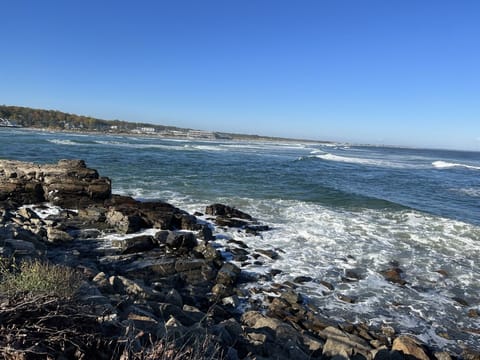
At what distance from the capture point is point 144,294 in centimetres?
689

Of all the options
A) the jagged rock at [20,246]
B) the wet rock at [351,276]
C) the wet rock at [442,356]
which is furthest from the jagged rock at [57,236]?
the wet rock at [442,356]

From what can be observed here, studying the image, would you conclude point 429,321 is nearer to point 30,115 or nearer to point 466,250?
point 466,250

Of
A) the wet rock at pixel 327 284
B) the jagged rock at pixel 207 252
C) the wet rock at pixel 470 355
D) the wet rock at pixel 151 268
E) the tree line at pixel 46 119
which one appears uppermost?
the tree line at pixel 46 119

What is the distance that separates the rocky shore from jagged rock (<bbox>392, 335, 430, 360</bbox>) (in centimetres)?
2

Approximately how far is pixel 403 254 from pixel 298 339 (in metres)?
8.04

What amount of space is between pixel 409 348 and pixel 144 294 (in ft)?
17.0

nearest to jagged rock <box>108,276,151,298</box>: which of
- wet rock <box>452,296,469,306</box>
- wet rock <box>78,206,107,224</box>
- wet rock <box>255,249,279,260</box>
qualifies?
wet rock <box>255,249,279,260</box>

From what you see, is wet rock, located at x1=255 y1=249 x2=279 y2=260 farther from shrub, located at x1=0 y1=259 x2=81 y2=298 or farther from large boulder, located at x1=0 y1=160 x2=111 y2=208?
large boulder, located at x1=0 y1=160 x2=111 y2=208

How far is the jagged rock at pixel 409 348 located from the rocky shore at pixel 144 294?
0.06 ft

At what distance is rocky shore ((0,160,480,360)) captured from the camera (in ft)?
10.6

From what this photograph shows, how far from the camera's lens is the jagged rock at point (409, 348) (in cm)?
666

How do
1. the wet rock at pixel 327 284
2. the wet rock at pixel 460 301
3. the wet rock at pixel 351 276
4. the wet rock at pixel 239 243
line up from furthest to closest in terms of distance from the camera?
the wet rock at pixel 239 243 < the wet rock at pixel 351 276 < the wet rock at pixel 327 284 < the wet rock at pixel 460 301

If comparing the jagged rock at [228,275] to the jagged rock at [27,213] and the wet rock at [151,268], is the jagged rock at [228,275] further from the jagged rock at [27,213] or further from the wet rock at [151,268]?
the jagged rock at [27,213]

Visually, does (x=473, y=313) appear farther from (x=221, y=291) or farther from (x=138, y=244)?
(x=138, y=244)
